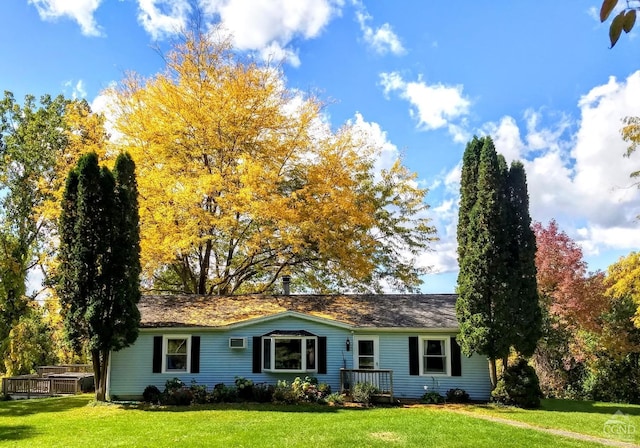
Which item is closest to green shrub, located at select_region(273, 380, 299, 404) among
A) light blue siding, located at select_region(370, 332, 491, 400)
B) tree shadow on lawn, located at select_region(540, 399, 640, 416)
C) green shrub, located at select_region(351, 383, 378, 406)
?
green shrub, located at select_region(351, 383, 378, 406)

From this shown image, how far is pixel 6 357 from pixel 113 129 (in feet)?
43.8

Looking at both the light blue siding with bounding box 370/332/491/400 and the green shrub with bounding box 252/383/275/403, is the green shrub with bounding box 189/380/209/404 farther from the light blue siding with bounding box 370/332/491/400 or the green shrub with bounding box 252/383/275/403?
the light blue siding with bounding box 370/332/491/400

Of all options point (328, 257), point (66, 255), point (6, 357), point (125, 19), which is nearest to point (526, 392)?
point (328, 257)

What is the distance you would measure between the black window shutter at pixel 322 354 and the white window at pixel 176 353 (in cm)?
459

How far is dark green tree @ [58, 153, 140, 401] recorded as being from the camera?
55.6 ft

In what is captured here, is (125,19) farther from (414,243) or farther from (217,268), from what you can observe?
(414,243)

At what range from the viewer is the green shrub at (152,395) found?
56.4 feet

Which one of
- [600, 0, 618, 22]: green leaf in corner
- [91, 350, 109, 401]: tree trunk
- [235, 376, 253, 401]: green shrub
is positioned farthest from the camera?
[91, 350, 109, 401]: tree trunk

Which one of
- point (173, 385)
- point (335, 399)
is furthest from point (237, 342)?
point (335, 399)

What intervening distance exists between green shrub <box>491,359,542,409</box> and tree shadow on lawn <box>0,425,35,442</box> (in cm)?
1337

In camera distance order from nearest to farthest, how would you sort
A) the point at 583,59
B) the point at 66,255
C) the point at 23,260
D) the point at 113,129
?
the point at 583,59, the point at 66,255, the point at 23,260, the point at 113,129

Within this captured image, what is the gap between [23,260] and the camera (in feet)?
69.8

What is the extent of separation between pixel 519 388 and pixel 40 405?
52.0 feet

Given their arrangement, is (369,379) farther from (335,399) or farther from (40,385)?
(40,385)
